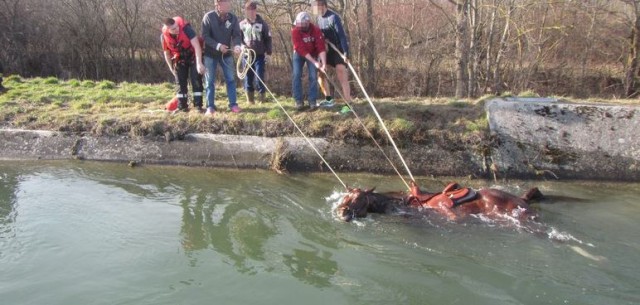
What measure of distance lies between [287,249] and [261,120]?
3924 millimetres

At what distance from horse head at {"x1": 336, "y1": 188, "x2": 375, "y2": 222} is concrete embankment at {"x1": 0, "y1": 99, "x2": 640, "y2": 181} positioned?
1940mm

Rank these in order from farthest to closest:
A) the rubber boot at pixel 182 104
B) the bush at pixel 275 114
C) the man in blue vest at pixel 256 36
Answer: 1. the rubber boot at pixel 182 104
2. the man in blue vest at pixel 256 36
3. the bush at pixel 275 114

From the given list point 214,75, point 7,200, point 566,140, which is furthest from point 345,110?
point 7,200

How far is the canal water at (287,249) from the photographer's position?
14.3ft

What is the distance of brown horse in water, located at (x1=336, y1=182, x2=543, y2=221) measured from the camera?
18.7ft

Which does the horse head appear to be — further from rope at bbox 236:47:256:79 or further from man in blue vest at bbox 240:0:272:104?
man in blue vest at bbox 240:0:272:104

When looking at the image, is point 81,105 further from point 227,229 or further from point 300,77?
point 227,229

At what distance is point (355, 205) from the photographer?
5902 millimetres

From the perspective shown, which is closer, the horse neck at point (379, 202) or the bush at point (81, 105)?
the horse neck at point (379, 202)

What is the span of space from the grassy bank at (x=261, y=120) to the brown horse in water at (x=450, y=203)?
2.05 m

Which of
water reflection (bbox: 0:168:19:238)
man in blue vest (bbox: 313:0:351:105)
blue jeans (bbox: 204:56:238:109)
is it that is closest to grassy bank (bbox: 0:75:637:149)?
blue jeans (bbox: 204:56:238:109)

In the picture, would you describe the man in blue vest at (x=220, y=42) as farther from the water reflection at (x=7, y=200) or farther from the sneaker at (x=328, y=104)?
the water reflection at (x=7, y=200)

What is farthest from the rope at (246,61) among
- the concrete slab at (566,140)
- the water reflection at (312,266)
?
the water reflection at (312,266)

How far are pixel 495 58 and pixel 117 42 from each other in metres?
14.8
